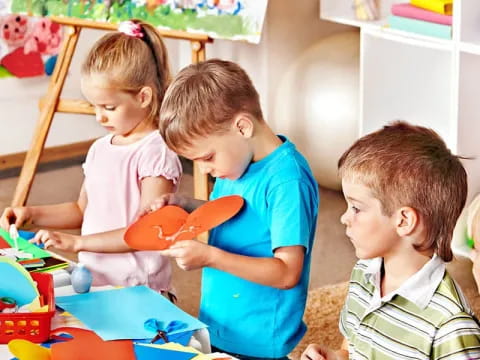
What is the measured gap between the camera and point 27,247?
2.00 metres

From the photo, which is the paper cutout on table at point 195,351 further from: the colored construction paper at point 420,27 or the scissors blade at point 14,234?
the colored construction paper at point 420,27

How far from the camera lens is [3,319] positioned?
1.57m

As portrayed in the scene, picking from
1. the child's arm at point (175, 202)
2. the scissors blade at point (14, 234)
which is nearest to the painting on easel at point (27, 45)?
the scissors blade at point (14, 234)

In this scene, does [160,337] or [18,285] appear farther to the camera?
[18,285]

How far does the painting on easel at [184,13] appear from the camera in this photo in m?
3.55

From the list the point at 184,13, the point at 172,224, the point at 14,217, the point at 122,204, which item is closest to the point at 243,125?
the point at 172,224

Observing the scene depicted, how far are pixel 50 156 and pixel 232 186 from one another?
10.3 ft

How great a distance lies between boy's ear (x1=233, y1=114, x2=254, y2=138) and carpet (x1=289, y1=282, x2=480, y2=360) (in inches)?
42.7

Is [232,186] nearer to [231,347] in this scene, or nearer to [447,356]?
[231,347]

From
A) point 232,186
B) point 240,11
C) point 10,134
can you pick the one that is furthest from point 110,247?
point 10,134

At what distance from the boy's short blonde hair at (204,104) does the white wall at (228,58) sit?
2.48 m

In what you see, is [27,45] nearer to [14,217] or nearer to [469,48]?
[469,48]

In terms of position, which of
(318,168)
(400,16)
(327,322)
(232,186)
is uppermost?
(400,16)

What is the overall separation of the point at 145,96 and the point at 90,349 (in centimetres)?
78
